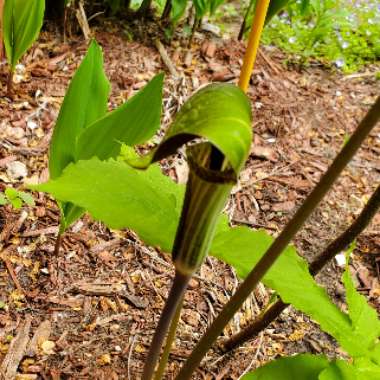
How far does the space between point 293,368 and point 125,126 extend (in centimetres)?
64

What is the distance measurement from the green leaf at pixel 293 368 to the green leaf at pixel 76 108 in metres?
0.63

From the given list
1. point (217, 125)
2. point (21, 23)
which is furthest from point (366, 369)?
point (21, 23)

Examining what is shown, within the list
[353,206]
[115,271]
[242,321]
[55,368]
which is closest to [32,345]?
[55,368]

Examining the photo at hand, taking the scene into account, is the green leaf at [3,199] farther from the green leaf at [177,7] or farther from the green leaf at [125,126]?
the green leaf at [177,7]

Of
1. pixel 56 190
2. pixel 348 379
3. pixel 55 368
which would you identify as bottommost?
pixel 55 368

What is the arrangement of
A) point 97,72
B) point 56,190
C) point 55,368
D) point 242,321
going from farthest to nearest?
point 242,321
point 97,72
point 55,368
point 56,190

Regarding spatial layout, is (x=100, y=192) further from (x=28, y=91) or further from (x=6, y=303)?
(x=28, y=91)

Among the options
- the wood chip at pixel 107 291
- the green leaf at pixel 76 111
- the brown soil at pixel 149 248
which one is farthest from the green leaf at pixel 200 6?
the wood chip at pixel 107 291

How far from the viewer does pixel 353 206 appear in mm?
1891

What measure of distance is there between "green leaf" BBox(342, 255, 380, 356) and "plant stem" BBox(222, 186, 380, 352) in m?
0.13

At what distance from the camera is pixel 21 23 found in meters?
1.76

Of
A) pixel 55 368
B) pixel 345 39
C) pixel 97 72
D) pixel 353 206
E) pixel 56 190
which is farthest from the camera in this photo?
pixel 345 39

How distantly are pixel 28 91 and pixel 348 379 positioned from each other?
1487mm

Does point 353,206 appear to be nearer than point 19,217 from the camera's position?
No
